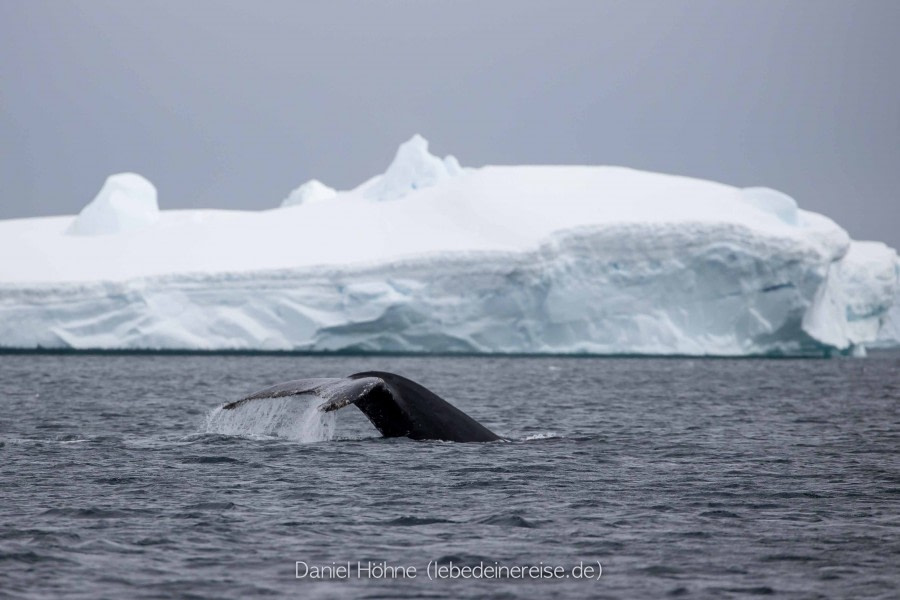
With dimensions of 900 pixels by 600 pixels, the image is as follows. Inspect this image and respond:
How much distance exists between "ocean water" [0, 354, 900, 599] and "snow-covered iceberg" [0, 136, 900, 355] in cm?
2619

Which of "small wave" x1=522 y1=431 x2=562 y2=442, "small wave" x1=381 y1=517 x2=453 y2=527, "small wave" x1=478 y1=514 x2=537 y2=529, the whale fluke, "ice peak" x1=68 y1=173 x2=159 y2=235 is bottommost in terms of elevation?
"small wave" x1=522 y1=431 x2=562 y2=442

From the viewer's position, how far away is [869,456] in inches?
507

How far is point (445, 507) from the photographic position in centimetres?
883

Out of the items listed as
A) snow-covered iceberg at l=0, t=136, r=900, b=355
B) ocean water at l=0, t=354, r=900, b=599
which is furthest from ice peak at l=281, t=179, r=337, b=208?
ocean water at l=0, t=354, r=900, b=599

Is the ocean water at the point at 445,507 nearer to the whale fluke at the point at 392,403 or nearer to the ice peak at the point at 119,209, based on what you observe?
the whale fluke at the point at 392,403

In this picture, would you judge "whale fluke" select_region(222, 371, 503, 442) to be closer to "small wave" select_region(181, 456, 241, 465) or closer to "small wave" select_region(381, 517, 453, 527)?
"small wave" select_region(181, 456, 241, 465)

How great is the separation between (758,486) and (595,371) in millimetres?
28511

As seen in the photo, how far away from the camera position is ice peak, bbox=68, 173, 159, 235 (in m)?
54.8

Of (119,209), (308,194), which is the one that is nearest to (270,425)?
(119,209)

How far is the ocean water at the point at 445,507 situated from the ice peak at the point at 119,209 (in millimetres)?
38035

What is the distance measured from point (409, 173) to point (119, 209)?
44.9 ft

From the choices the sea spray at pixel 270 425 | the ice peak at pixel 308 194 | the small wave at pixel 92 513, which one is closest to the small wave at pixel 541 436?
the sea spray at pixel 270 425

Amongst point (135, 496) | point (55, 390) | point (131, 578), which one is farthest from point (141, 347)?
point (131, 578)

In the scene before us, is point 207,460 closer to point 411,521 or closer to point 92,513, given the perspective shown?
point 92,513
